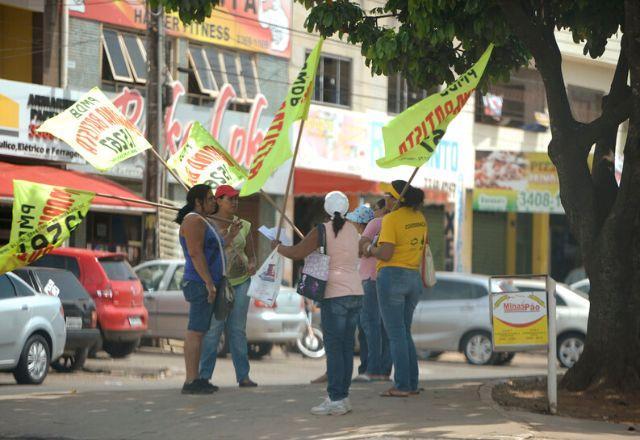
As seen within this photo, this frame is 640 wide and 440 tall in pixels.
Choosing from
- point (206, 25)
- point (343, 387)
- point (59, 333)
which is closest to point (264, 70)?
point (206, 25)

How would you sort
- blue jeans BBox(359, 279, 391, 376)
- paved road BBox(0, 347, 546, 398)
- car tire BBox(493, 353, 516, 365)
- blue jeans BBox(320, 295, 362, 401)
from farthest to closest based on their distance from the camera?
1. car tire BBox(493, 353, 516, 365)
2. paved road BBox(0, 347, 546, 398)
3. blue jeans BBox(359, 279, 391, 376)
4. blue jeans BBox(320, 295, 362, 401)

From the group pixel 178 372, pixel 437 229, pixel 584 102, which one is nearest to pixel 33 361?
pixel 178 372

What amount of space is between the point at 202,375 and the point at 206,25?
673 inches

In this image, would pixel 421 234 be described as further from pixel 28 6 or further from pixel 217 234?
pixel 28 6

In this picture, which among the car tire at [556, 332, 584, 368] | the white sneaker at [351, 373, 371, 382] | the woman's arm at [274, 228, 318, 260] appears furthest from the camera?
the car tire at [556, 332, 584, 368]

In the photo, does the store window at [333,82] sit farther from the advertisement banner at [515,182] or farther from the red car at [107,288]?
the red car at [107,288]

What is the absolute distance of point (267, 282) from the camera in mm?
11047

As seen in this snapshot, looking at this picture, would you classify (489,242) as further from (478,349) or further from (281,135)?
(281,135)

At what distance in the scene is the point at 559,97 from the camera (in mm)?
12219

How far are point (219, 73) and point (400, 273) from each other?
58.7 feet

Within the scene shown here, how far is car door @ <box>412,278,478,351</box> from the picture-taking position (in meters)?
21.2

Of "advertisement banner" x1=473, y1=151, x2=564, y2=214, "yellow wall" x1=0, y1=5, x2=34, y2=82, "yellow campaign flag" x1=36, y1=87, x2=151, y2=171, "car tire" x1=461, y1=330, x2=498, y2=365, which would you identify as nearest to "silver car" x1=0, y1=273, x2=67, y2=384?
"yellow campaign flag" x1=36, y1=87, x2=151, y2=171

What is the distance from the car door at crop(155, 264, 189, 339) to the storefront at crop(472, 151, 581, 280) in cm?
1422

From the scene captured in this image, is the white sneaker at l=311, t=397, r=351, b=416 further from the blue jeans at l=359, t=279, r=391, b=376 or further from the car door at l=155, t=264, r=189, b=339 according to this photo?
the car door at l=155, t=264, r=189, b=339
